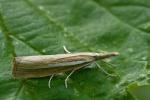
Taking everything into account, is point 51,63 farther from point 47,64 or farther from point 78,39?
point 78,39

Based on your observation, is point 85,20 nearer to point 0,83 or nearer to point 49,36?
point 49,36

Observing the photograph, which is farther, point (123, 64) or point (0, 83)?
point (123, 64)

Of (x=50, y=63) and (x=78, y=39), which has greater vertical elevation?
(x=78, y=39)

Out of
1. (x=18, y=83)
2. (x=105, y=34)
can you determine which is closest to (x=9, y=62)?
(x=18, y=83)

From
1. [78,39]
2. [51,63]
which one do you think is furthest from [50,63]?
[78,39]
